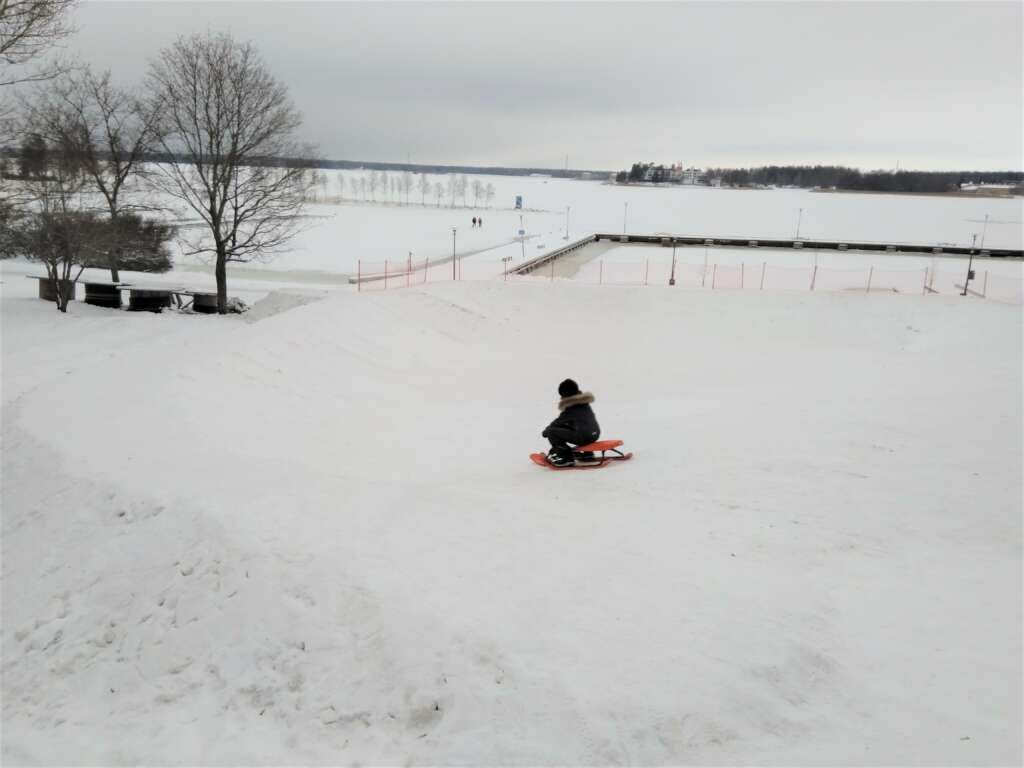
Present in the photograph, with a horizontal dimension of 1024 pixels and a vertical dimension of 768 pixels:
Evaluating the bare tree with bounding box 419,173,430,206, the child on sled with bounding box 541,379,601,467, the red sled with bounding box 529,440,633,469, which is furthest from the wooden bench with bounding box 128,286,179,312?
the bare tree with bounding box 419,173,430,206

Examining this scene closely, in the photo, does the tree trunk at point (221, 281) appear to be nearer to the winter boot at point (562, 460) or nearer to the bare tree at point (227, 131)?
the bare tree at point (227, 131)

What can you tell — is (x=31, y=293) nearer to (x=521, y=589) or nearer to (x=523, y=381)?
(x=523, y=381)

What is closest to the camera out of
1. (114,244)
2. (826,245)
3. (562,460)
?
(562,460)

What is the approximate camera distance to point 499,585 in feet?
19.6

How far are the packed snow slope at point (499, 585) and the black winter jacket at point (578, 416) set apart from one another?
683mm

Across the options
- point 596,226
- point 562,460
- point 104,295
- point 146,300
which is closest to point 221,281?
point 146,300

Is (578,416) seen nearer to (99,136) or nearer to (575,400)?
(575,400)

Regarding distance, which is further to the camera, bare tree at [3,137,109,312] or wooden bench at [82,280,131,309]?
wooden bench at [82,280,131,309]

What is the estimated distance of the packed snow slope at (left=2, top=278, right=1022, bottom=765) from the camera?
471 centimetres

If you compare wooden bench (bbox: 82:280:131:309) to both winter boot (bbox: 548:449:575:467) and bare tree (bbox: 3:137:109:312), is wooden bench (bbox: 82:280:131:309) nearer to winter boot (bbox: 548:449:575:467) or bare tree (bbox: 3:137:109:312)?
bare tree (bbox: 3:137:109:312)

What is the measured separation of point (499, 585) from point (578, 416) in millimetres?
3898

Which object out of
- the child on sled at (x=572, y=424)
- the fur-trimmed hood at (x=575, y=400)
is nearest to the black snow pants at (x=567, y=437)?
the child on sled at (x=572, y=424)

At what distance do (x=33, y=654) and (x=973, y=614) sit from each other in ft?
26.8

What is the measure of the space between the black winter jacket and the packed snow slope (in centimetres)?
68
